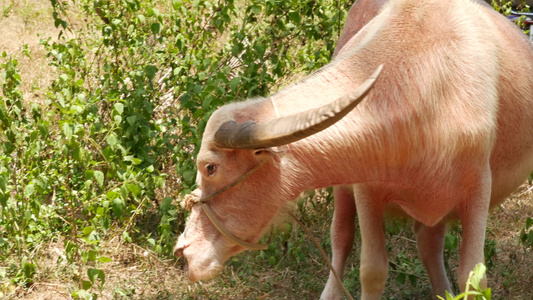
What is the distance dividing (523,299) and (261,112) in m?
2.45

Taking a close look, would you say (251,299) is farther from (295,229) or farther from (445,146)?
(445,146)

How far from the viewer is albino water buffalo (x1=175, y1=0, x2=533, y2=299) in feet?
10.3

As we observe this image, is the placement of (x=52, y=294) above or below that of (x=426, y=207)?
below

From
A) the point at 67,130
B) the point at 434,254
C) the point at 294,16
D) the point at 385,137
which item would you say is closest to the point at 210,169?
the point at 385,137

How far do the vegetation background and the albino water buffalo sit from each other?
2.41ft

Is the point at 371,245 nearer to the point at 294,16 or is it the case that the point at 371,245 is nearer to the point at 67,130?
the point at 67,130

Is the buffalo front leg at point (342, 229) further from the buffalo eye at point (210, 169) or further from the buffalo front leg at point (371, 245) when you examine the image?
the buffalo eye at point (210, 169)

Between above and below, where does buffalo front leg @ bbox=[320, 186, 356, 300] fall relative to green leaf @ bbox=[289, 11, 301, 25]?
below

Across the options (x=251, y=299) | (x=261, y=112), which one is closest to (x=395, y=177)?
(x=261, y=112)

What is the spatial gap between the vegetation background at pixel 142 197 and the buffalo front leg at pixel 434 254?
127 millimetres

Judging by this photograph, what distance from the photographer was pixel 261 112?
10.3ft

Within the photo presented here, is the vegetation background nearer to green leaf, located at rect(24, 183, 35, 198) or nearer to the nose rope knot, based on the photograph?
green leaf, located at rect(24, 183, 35, 198)

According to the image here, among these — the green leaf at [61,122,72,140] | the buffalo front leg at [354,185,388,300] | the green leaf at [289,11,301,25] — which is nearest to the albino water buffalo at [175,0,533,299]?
the buffalo front leg at [354,185,388,300]

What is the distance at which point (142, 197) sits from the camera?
5.11m
